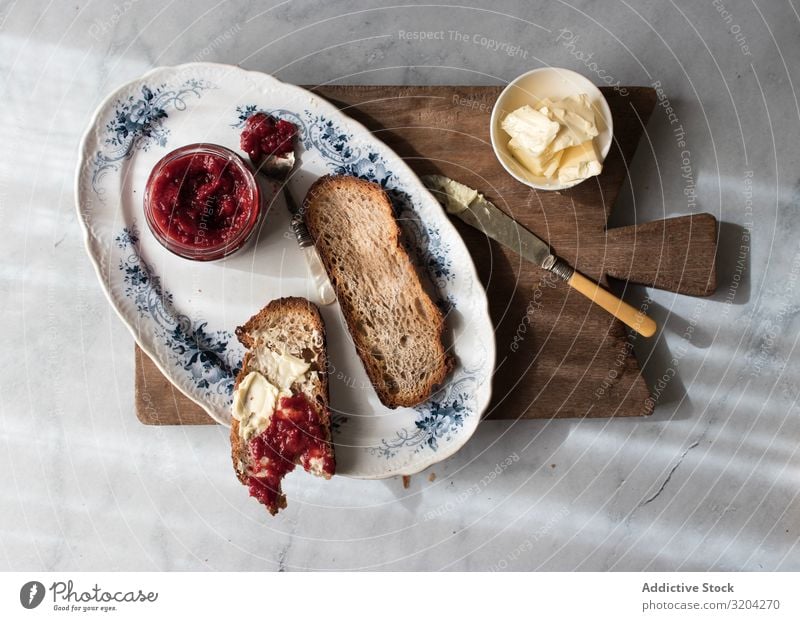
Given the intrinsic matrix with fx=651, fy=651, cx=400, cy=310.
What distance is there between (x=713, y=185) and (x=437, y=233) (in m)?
0.92

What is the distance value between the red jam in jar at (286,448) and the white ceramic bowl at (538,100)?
892 mm

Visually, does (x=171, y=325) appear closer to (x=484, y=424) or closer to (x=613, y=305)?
(x=484, y=424)

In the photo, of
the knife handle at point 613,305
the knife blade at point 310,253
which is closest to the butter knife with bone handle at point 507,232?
the knife handle at point 613,305

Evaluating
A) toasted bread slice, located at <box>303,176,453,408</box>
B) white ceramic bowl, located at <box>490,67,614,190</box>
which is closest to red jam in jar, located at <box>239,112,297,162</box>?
toasted bread slice, located at <box>303,176,453,408</box>

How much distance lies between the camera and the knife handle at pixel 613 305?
190 cm

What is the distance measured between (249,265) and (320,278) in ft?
0.69

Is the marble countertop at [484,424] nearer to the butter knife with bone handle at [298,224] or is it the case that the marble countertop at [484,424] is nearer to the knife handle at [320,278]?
the butter knife with bone handle at [298,224]

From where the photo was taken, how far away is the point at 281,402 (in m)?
1.80

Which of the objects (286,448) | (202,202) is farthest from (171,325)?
(286,448)

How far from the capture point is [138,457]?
210cm

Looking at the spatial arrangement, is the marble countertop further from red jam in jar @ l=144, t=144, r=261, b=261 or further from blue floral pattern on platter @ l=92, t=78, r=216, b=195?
red jam in jar @ l=144, t=144, r=261, b=261

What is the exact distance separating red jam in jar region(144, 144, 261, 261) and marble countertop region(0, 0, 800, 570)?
17.9 inches
